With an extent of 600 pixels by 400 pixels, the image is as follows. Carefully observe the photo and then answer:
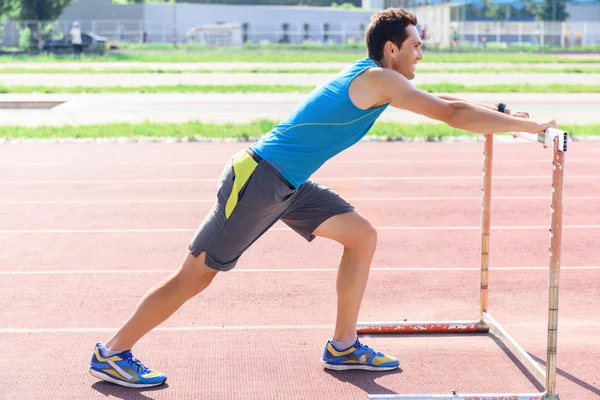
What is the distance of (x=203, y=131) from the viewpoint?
56.1ft

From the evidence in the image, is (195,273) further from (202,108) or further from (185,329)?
(202,108)

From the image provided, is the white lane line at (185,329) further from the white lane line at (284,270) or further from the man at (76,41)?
the man at (76,41)

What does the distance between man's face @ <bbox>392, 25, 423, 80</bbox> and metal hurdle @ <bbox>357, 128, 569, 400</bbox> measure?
0.72 meters

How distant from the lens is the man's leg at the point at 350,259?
4867 millimetres

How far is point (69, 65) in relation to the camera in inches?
1587

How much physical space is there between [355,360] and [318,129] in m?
1.39

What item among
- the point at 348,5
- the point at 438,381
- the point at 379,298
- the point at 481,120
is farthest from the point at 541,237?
the point at 348,5

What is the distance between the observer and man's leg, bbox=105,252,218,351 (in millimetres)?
4566

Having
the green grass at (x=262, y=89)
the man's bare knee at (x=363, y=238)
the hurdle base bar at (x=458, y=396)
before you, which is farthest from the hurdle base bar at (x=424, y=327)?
the green grass at (x=262, y=89)

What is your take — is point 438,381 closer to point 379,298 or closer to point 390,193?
point 379,298

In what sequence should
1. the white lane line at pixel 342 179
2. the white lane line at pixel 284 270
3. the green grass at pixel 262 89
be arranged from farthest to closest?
1. the green grass at pixel 262 89
2. the white lane line at pixel 342 179
3. the white lane line at pixel 284 270

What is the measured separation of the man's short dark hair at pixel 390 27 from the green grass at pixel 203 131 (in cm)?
1201

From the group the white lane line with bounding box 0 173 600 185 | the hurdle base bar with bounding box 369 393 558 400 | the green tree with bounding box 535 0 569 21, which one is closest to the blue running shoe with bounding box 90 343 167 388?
the hurdle base bar with bounding box 369 393 558 400

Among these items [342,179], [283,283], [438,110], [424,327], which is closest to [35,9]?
[342,179]
